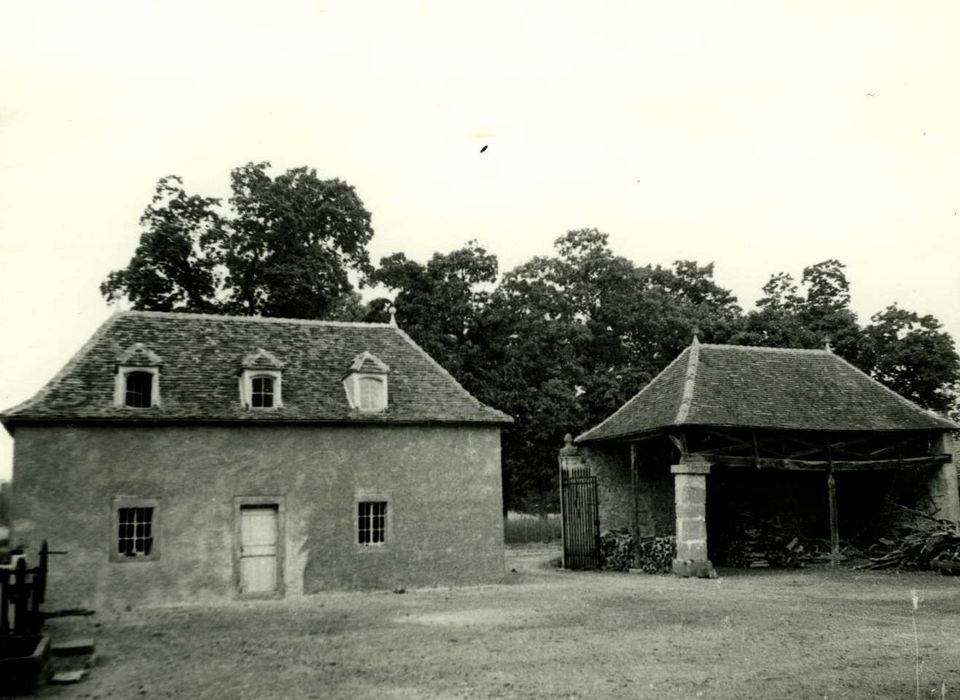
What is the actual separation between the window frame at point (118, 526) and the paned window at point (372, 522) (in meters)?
4.35

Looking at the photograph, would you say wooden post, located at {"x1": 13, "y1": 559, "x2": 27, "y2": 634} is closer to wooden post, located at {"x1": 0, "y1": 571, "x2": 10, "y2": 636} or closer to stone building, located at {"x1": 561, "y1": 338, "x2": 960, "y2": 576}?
wooden post, located at {"x1": 0, "y1": 571, "x2": 10, "y2": 636}

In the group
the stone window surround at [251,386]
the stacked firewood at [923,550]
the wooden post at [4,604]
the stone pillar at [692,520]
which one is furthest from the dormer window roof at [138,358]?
the stacked firewood at [923,550]

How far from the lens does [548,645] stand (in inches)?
472

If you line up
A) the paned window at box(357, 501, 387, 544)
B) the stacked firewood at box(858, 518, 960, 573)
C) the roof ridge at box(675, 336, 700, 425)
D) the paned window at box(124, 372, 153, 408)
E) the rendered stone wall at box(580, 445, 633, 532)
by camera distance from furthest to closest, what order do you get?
the rendered stone wall at box(580, 445, 633, 532)
the stacked firewood at box(858, 518, 960, 573)
the roof ridge at box(675, 336, 700, 425)
the paned window at box(357, 501, 387, 544)
the paned window at box(124, 372, 153, 408)

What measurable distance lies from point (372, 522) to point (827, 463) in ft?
39.1

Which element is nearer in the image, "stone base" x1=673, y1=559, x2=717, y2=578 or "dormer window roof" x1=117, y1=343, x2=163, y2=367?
"dormer window roof" x1=117, y1=343, x2=163, y2=367

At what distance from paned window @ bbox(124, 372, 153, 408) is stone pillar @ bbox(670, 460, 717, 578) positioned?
12473 mm

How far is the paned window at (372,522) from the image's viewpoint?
20094 millimetres

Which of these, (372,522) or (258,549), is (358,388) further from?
(258,549)

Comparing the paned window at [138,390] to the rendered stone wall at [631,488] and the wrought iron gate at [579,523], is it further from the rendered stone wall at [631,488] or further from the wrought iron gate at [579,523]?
the rendered stone wall at [631,488]

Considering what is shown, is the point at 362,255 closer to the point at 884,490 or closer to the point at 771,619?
the point at 884,490

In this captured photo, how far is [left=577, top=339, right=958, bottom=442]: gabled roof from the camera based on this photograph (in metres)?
22.6

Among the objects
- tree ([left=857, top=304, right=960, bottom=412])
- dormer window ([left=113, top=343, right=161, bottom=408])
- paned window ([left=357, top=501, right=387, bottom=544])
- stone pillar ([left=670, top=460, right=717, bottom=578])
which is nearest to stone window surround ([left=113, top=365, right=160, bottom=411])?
dormer window ([left=113, top=343, right=161, bottom=408])

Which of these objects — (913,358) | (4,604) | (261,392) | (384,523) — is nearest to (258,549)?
(384,523)
